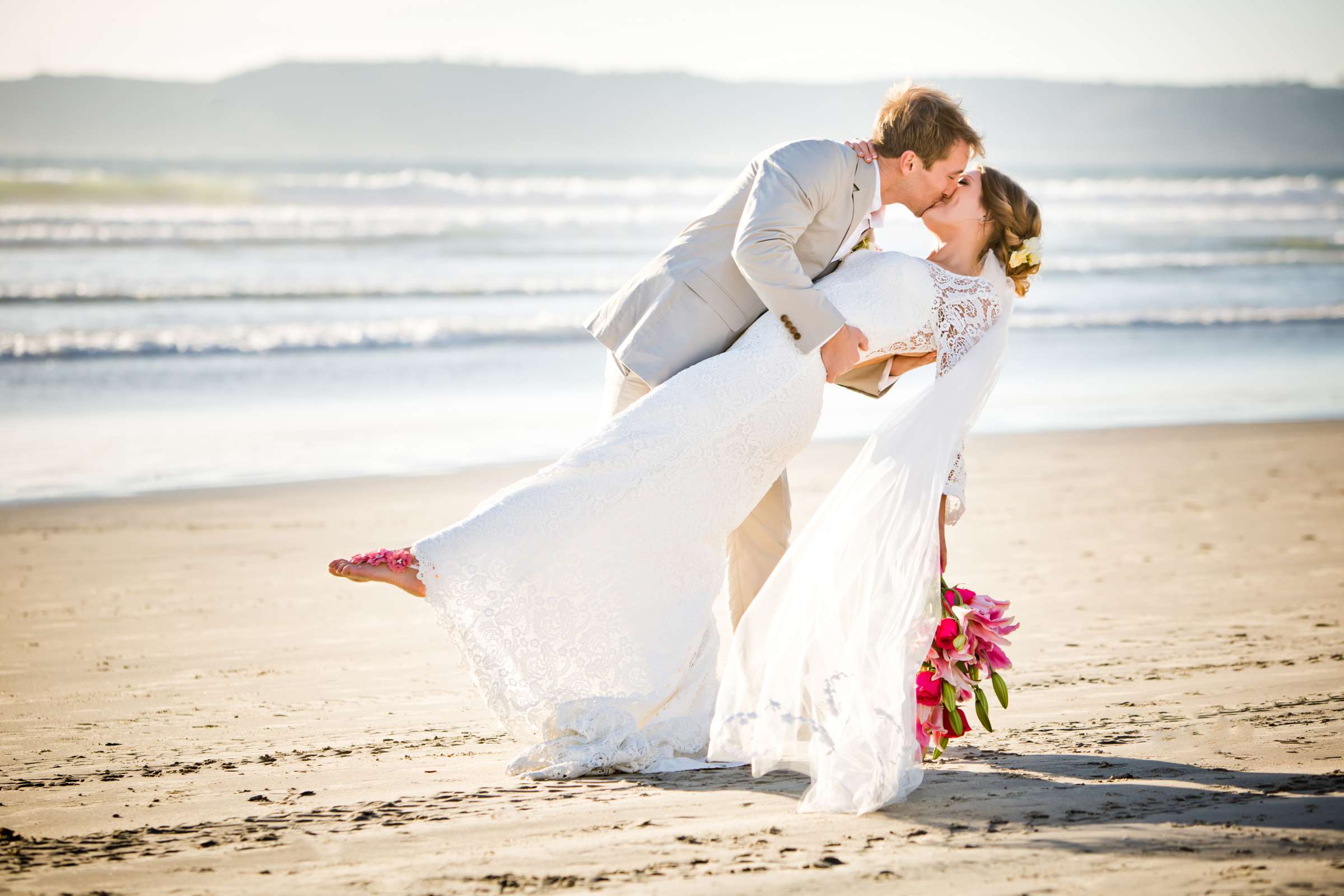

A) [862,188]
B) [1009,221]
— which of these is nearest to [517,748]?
[862,188]

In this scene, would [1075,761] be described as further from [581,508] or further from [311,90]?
[311,90]

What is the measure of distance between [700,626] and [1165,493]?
531cm

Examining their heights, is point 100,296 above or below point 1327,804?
above

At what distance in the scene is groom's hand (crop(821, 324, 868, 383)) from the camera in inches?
146

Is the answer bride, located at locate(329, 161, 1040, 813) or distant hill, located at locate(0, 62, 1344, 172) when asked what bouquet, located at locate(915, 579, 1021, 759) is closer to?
bride, located at locate(329, 161, 1040, 813)

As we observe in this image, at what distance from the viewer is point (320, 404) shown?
10.9 metres

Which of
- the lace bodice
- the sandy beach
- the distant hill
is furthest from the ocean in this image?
the distant hill

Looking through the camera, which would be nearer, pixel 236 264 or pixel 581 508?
pixel 581 508

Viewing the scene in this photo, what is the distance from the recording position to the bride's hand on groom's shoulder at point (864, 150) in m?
3.72

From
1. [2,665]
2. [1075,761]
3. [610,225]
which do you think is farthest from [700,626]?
[610,225]

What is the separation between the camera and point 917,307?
3750 mm

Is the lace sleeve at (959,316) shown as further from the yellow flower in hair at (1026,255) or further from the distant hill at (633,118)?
the distant hill at (633,118)

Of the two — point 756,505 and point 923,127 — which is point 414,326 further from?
point 923,127

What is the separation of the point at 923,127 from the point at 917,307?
1.75ft
